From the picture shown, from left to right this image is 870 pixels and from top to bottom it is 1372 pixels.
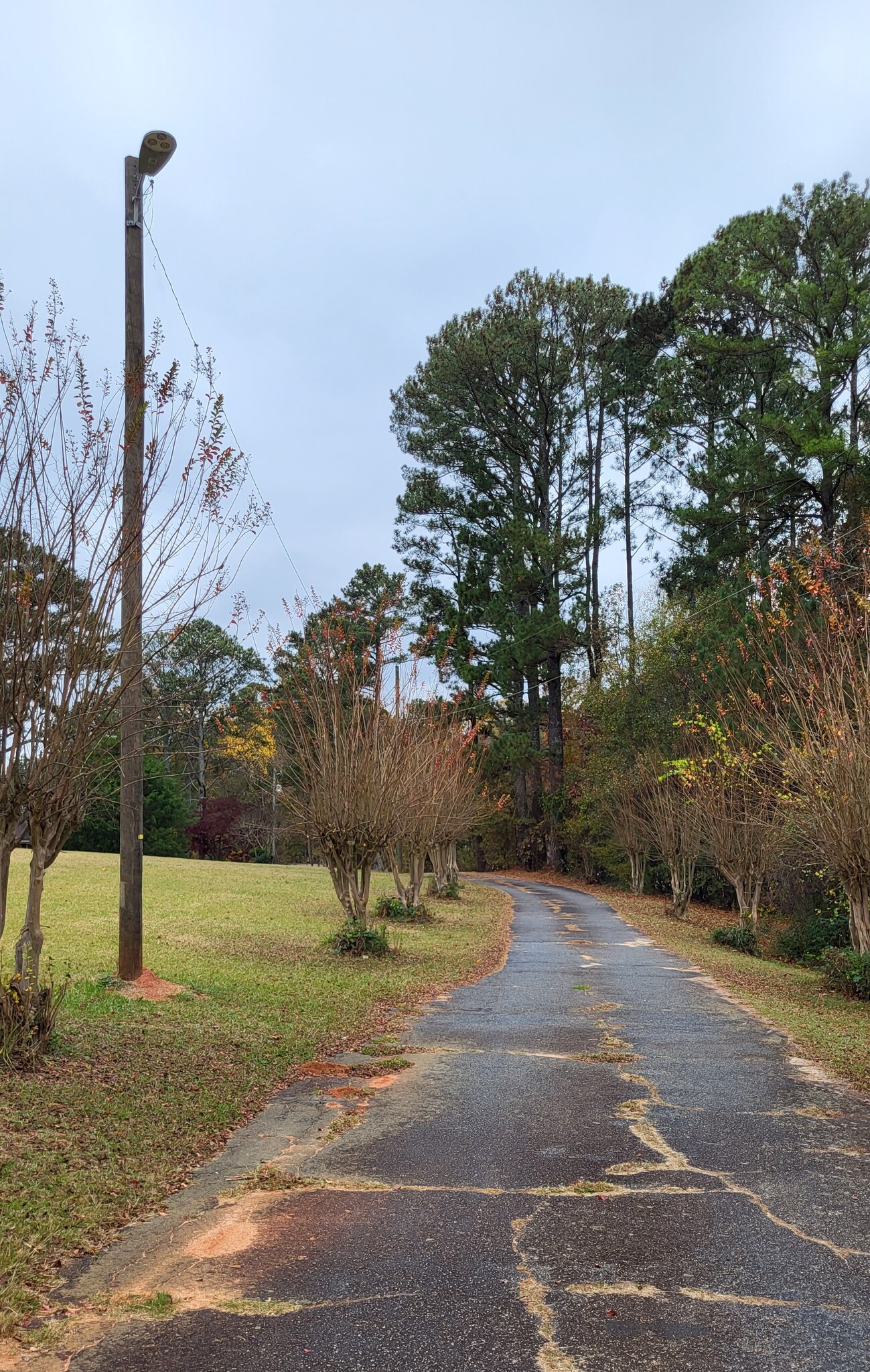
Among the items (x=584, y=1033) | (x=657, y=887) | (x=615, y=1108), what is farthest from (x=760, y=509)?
(x=615, y=1108)

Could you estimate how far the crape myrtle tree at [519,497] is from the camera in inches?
1519

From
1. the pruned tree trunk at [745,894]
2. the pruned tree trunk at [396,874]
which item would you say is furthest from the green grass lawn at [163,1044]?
the pruned tree trunk at [745,894]

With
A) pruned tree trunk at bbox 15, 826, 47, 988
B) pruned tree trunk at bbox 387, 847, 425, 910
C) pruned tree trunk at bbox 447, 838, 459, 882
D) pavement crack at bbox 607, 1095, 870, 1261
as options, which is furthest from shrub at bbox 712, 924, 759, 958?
pruned tree trunk at bbox 15, 826, 47, 988

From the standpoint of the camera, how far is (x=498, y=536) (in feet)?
135

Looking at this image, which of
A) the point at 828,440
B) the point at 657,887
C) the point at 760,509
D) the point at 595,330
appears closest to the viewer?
the point at 828,440

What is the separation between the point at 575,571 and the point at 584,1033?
31986 mm

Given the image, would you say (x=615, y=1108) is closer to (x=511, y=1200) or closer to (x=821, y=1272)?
(x=511, y=1200)

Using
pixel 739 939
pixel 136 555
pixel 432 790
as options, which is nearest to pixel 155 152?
pixel 136 555

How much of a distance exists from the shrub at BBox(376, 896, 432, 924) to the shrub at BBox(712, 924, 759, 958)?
5.43 m

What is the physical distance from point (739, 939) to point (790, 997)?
660 cm

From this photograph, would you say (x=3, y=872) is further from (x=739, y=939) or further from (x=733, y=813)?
(x=739, y=939)

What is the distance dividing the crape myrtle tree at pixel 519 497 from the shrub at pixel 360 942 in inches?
913

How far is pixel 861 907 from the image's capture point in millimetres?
12211

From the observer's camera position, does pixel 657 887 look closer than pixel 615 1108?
No
